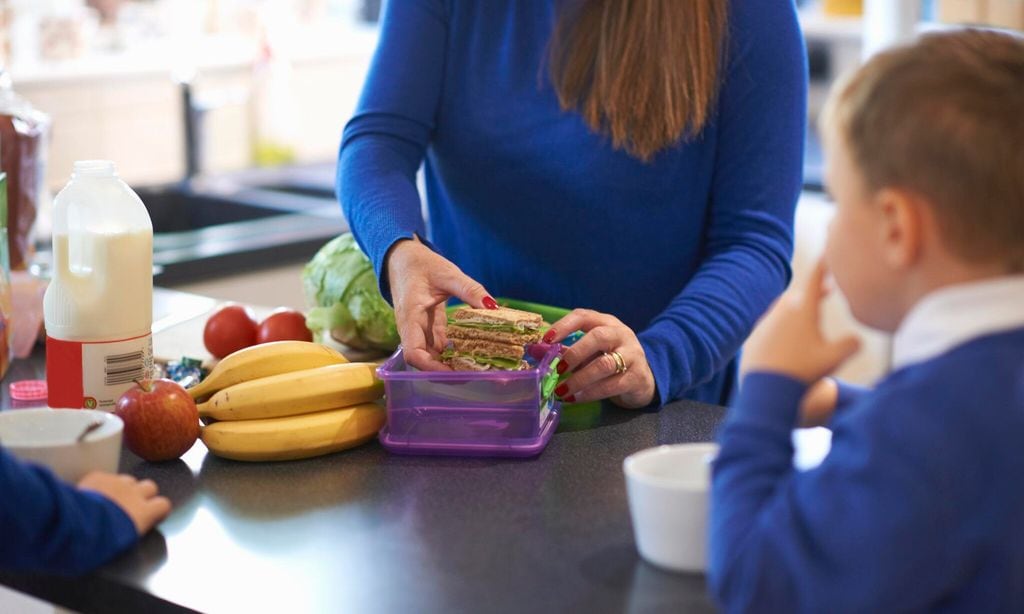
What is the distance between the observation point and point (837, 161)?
951 mm

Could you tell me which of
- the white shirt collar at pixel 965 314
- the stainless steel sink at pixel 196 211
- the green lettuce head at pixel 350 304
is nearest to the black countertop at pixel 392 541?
the white shirt collar at pixel 965 314

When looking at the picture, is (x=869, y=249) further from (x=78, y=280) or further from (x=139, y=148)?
(x=139, y=148)

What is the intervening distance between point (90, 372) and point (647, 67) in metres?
0.77

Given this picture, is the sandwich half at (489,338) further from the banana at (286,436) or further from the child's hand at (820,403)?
the child's hand at (820,403)

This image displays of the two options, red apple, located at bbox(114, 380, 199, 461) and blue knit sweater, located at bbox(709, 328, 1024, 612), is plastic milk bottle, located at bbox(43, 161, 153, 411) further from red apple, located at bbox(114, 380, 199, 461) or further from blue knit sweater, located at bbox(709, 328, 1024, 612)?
blue knit sweater, located at bbox(709, 328, 1024, 612)

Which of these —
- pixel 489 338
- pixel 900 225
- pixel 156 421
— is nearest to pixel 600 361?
pixel 489 338

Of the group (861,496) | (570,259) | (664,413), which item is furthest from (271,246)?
(861,496)

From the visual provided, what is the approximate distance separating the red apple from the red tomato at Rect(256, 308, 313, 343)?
41 centimetres

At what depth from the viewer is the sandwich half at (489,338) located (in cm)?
136

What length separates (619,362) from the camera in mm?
1439

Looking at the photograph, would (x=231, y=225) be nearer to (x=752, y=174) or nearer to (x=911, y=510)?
(x=752, y=174)

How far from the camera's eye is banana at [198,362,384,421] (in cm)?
137

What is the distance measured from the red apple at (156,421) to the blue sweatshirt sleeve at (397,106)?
1.38 feet

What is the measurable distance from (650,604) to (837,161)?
378 millimetres
